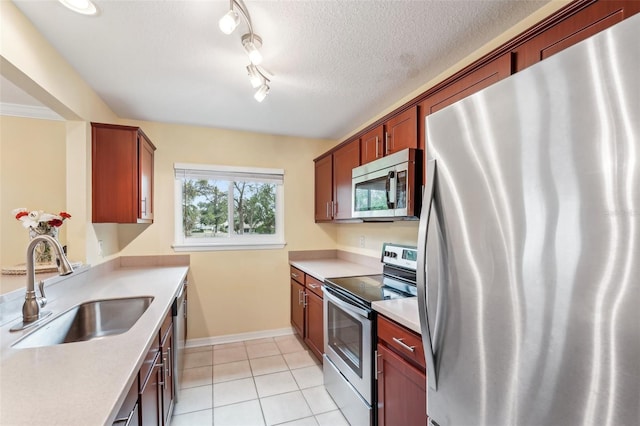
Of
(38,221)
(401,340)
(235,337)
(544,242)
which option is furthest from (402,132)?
(235,337)

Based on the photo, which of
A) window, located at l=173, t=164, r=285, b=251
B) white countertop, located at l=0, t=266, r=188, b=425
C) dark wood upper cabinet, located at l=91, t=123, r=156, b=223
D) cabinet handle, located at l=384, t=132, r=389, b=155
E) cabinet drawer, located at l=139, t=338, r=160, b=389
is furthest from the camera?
window, located at l=173, t=164, r=285, b=251

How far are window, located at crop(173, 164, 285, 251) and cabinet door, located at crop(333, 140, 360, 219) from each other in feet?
2.65

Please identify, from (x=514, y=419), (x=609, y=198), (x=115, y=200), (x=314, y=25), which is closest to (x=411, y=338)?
(x=514, y=419)

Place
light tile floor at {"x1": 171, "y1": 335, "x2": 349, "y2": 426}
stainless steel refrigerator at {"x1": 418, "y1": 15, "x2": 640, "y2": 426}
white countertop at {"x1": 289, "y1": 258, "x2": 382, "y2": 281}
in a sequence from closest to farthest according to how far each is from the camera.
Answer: stainless steel refrigerator at {"x1": 418, "y1": 15, "x2": 640, "y2": 426}, light tile floor at {"x1": 171, "y1": 335, "x2": 349, "y2": 426}, white countertop at {"x1": 289, "y1": 258, "x2": 382, "y2": 281}

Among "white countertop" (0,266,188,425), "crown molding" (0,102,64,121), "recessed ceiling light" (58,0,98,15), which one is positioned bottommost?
"white countertop" (0,266,188,425)

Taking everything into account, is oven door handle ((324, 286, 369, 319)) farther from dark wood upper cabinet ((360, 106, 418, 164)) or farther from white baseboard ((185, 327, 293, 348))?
white baseboard ((185, 327, 293, 348))

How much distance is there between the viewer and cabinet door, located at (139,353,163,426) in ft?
3.98

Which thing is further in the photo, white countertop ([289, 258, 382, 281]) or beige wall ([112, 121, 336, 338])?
beige wall ([112, 121, 336, 338])

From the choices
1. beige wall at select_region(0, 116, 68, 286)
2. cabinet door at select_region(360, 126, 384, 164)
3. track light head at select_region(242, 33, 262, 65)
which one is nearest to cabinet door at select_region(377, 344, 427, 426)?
cabinet door at select_region(360, 126, 384, 164)

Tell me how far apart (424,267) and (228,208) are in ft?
9.07

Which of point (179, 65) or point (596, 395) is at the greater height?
point (179, 65)

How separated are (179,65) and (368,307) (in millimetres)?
1969

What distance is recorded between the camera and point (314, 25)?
156cm

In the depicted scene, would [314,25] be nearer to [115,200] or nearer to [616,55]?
[616,55]
